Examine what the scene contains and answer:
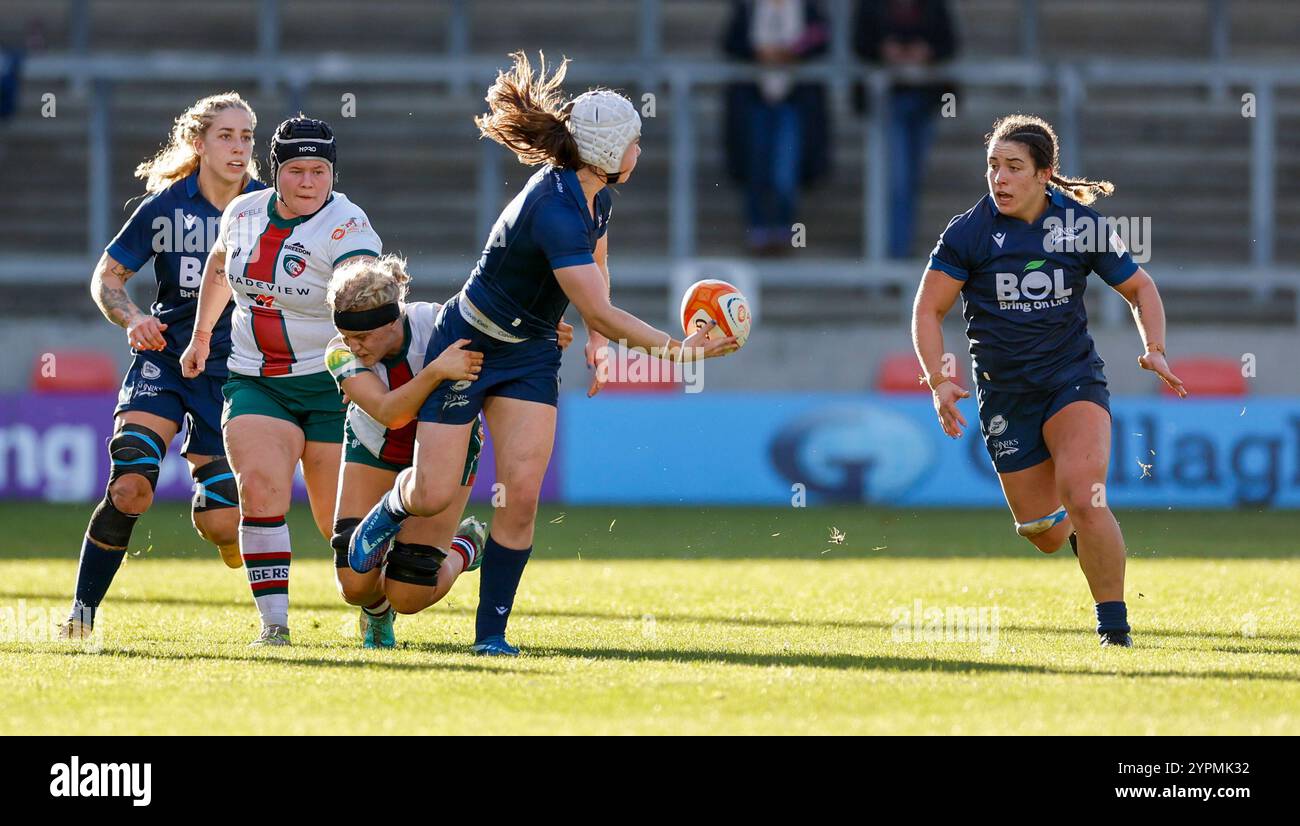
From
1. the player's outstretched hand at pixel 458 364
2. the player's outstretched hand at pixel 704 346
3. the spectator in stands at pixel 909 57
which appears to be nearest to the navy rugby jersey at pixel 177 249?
the player's outstretched hand at pixel 458 364

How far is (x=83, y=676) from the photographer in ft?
21.5

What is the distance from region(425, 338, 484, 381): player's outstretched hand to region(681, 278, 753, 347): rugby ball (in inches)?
29.9

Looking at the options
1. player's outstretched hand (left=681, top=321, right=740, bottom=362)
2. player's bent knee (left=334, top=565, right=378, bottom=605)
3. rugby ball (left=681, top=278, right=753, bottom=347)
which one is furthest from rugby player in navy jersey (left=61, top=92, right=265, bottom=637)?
player's outstretched hand (left=681, top=321, right=740, bottom=362)

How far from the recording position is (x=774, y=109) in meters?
17.1

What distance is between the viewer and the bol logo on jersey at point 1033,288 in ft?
25.3

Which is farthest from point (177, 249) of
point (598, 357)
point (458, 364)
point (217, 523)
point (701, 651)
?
point (701, 651)

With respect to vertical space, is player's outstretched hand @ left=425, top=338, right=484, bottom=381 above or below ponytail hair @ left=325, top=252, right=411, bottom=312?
below

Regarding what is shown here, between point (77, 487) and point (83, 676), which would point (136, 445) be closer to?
point (83, 676)

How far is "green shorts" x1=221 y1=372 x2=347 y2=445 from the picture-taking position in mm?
7539

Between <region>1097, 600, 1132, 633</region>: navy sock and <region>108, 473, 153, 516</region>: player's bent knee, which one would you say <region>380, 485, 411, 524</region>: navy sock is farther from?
<region>1097, 600, 1132, 633</region>: navy sock

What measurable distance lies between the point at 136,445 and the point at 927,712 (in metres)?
3.65

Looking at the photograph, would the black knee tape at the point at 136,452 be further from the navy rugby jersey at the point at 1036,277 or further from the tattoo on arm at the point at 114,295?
the navy rugby jersey at the point at 1036,277
